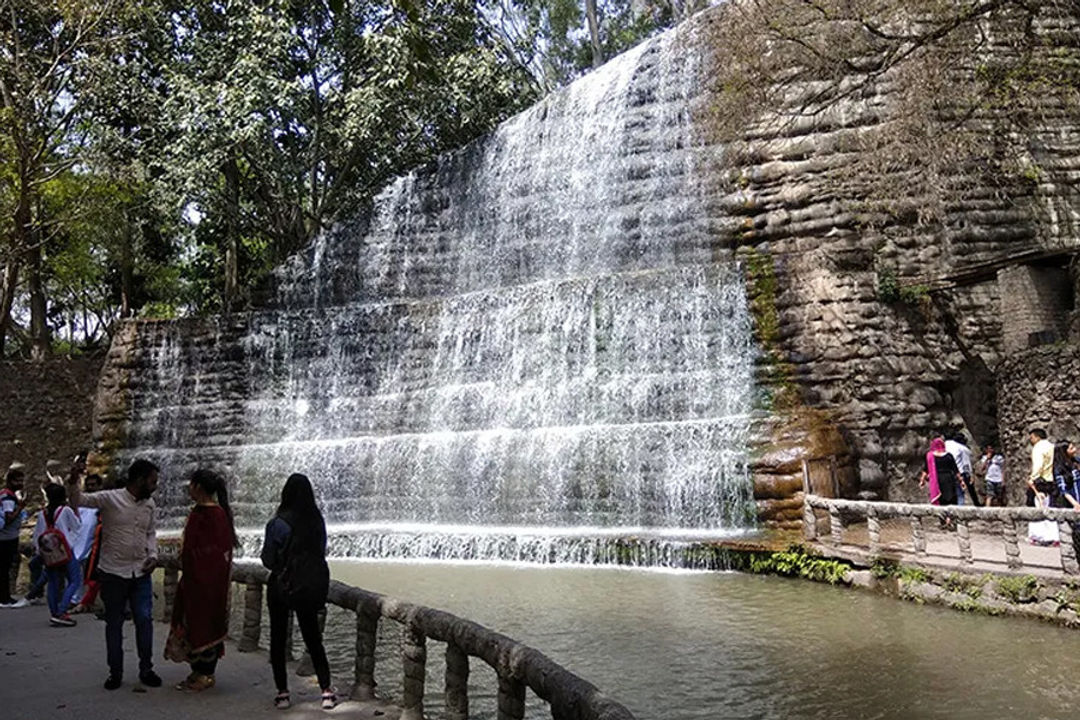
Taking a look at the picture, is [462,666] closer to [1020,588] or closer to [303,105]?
[1020,588]

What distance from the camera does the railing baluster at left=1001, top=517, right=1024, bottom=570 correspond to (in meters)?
8.98

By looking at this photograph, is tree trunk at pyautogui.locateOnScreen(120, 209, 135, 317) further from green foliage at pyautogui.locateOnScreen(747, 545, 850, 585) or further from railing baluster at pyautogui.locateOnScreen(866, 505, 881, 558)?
railing baluster at pyautogui.locateOnScreen(866, 505, 881, 558)

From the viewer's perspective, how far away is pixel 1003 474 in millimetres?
14969

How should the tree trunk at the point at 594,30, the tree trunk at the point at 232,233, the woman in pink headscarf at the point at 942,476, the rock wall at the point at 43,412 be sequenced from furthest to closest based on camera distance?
the tree trunk at the point at 594,30, the tree trunk at the point at 232,233, the rock wall at the point at 43,412, the woman in pink headscarf at the point at 942,476

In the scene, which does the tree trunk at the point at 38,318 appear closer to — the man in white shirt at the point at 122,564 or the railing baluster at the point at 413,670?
the man in white shirt at the point at 122,564

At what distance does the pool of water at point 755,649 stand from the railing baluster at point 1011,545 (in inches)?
22.2

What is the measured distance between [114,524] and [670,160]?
17.7 meters

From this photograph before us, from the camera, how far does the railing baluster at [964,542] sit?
953 centimetres

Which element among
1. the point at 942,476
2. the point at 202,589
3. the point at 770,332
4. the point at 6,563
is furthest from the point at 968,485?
the point at 6,563

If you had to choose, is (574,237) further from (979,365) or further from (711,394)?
(979,365)

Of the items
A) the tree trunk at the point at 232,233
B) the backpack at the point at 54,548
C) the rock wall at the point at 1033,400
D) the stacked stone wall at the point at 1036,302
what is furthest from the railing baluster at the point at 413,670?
the tree trunk at the point at 232,233

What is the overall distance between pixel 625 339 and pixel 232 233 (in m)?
15.1

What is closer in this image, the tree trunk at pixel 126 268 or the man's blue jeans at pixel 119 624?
the man's blue jeans at pixel 119 624

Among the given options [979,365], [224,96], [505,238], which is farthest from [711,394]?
[224,96]
